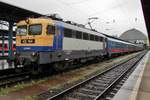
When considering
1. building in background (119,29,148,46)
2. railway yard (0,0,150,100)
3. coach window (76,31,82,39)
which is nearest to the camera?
railway yard (0,0,150,100)

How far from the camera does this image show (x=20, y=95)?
881cm

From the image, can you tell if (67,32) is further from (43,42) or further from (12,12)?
(12,12)

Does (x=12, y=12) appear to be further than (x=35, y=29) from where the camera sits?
Yes

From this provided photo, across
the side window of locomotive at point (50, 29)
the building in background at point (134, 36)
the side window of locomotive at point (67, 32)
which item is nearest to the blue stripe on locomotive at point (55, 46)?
the side window of locomotive at point (50, 29)

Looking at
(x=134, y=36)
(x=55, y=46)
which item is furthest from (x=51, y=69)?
(x=134, y=36)

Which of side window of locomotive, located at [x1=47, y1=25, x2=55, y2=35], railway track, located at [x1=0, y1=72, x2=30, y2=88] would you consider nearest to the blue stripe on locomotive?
side window of locomotive, located at [x1=47, y1=25, x2=55, y2=35]

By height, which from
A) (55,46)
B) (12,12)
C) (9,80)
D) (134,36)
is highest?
(134,36)

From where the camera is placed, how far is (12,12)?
16312 millimetres

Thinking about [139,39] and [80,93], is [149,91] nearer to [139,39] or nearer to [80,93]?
[80,93]

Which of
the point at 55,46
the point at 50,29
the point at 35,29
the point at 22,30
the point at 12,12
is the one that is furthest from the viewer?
the point at 12,12

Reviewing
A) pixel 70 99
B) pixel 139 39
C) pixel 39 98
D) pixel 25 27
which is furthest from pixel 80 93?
pixel 139 39

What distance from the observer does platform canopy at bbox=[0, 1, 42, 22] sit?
15.1m

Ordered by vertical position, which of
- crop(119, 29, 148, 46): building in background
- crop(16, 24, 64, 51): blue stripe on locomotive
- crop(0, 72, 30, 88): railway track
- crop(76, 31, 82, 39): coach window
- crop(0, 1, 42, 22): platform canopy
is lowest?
crop(0, 72, 30, 88): railway track

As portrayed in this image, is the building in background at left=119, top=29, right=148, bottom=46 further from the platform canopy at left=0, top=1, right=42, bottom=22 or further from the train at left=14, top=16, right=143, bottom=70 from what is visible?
the train at left=14, top=16, right=143, bottom=70
